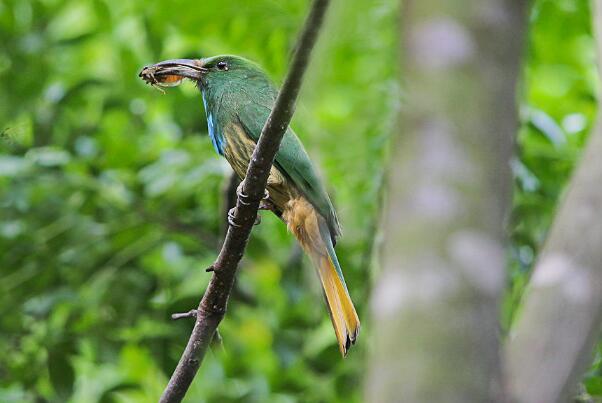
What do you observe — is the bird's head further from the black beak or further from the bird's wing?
the bird's wing

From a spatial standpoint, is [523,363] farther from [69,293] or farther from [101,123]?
[101,123]

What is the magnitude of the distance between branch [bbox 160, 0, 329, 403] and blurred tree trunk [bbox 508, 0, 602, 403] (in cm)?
61

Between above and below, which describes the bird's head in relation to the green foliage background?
above

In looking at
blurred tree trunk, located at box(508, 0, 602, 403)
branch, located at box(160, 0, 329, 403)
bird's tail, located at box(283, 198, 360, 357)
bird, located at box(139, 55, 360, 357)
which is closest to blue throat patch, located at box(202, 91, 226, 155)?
bird, located at box(139, 55, 360, 357)

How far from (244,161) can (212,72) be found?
0.43 meters

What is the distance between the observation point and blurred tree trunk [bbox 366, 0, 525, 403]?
1.48 metres

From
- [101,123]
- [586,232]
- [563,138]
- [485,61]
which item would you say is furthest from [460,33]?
[101,123]

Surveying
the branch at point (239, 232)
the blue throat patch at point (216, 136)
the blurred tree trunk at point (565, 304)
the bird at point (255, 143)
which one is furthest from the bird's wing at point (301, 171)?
the blurred tree trunk at point (565, 304)

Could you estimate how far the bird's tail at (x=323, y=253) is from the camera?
2953 millimetres

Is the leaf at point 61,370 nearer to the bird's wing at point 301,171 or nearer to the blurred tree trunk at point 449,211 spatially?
the bird's wing at point 301,171

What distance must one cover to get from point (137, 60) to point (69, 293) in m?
1.28

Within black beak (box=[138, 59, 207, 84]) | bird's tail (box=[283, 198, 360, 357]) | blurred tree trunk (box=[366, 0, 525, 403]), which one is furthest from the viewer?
black beak (box=[138, 59, 207, 84])

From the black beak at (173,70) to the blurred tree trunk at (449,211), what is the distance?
66.7 inches

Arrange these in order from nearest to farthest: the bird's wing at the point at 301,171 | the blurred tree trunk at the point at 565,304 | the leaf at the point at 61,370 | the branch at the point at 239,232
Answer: the blurred tree trunk at the point at 565,304
the branch at the point at 239,232
the bird's wing at the point at 301,171
the leaf at the point at 61,370
